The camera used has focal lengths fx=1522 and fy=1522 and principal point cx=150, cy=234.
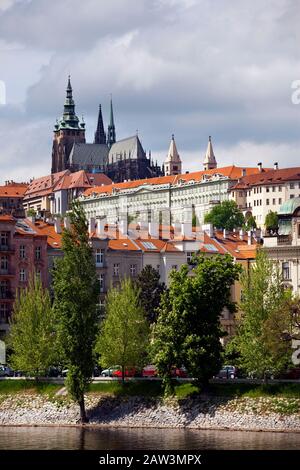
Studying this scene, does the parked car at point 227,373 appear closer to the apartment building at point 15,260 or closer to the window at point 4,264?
the apartment building at point 15,260

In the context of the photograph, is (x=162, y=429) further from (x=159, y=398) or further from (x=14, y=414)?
(x=14, y=414)

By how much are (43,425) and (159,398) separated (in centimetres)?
755

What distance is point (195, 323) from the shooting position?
307ft

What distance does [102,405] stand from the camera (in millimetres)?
95938

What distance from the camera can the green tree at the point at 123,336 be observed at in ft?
324

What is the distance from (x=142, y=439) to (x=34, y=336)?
2073 centimetres

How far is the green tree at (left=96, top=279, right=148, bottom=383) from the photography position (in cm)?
9888

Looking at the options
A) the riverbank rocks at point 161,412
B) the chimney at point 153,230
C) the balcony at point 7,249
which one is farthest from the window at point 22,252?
the riverbank rocks at point 161,412

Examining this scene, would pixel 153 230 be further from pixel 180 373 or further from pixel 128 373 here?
pixel 180 373

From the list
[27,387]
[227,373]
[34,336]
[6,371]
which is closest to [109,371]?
[34,336]

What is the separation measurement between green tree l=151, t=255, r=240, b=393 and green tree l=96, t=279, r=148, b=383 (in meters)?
4.01

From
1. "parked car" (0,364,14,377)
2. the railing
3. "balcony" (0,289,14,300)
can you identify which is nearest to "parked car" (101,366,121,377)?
"parked car" (0,364,14,377)

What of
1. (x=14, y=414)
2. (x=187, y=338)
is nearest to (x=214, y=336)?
(x=187, y=338)
